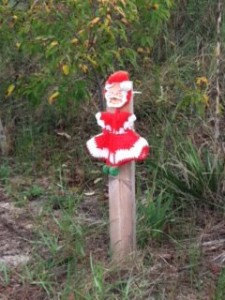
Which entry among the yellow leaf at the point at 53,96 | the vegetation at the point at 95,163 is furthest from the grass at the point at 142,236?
the yellow leaf at the point at 53,96

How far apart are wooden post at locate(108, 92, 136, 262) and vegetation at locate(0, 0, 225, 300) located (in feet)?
0.33

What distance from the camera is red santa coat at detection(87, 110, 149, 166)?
4203mm

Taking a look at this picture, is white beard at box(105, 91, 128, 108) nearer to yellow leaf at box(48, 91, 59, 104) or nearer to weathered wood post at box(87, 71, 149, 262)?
weathered wood post at box(87, 71, 149, 262)

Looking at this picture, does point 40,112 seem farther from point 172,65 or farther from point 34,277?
point 34,277

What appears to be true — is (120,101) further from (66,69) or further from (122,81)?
(66,69)

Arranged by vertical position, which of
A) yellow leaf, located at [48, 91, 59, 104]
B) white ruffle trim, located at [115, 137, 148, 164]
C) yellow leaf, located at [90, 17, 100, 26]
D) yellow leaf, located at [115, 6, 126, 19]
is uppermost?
yellow leaf, located at [115, 6, 126, 19]

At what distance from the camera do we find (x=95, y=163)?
238 inches

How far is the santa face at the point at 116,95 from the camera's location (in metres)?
4.18

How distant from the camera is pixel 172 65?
6930mm

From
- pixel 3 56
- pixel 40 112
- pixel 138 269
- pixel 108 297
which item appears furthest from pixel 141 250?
pixel 3 56

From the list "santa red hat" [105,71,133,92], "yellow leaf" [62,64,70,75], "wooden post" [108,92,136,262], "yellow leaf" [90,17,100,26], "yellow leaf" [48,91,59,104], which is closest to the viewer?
"santa red hat" [105,71,133,92]

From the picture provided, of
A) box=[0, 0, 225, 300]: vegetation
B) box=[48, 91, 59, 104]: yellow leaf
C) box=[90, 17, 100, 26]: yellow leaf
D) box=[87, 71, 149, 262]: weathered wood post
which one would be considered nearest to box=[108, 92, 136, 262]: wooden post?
box=[87, 71, 149, 262]: weathered wood post

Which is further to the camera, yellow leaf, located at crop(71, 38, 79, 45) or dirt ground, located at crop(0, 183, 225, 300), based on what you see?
yellow leaf, located at crop(71, 38, 79, 45)

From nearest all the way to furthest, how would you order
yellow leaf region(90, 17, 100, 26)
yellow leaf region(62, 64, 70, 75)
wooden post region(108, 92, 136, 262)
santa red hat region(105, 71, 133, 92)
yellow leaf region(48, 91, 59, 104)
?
santa red hat region(105, 71, 133, 92) < wooden post region(108, 92, 136, 262) < yellow leaf region(90, 17, 100, 26) < yellow leaf region(62, 64, 70, 75) < yellow leaf region(48, 91, 59, 104)
